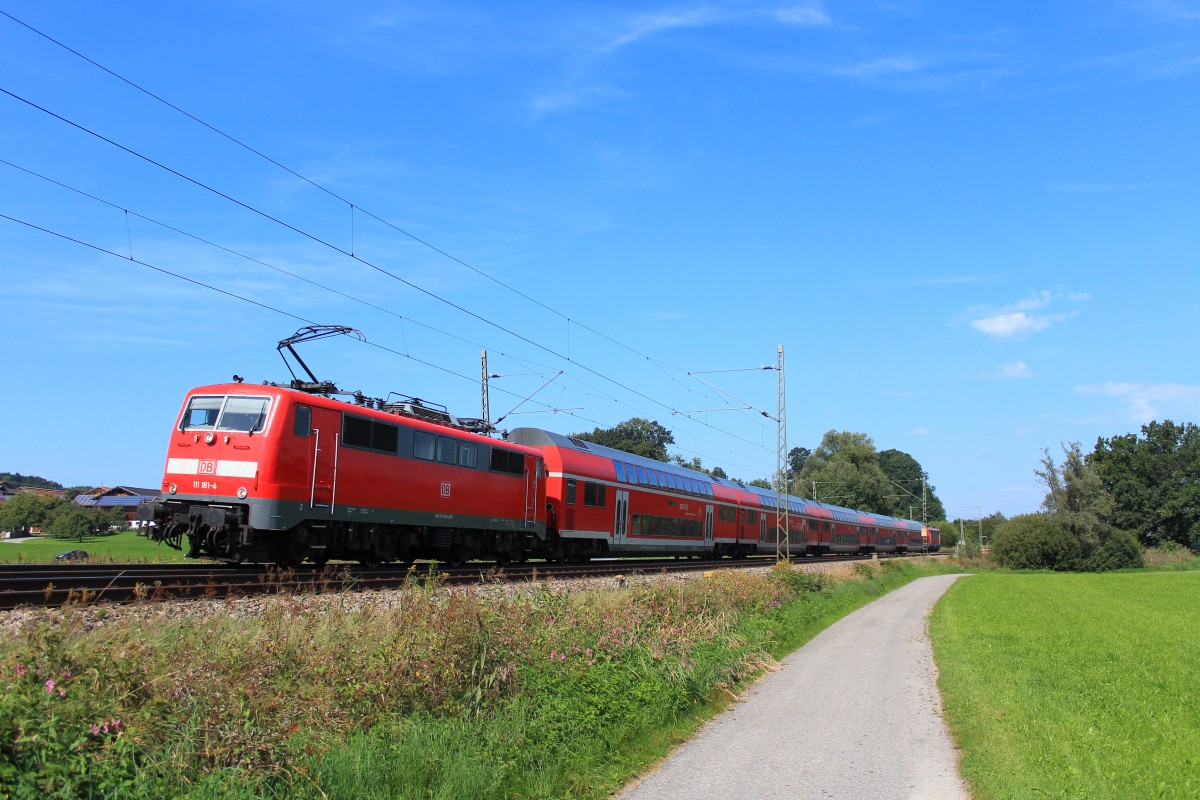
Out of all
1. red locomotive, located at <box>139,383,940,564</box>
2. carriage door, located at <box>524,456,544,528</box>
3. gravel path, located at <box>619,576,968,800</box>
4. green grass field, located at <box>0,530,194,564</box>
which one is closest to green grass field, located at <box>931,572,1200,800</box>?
gravel path, located at <box>619,576,968,800</box>

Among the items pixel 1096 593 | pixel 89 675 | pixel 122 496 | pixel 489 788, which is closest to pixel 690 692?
pixel 489 788

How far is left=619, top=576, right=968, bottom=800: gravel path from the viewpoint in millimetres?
8227

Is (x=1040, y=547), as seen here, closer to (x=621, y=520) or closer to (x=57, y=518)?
(x=621, y=520)

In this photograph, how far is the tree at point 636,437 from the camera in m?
108

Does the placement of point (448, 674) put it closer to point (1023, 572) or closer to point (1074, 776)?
point (1074, 776)

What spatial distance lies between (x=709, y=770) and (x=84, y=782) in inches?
225

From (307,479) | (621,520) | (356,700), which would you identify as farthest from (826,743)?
(621,520)

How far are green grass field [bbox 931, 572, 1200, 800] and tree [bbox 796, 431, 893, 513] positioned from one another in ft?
236

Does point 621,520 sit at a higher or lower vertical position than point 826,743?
higher

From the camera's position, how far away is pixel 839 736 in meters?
10.4

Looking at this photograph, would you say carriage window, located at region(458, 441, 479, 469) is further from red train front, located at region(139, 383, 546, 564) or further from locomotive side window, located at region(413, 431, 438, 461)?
locomotive side window, located at region(413, 431, 438, 461)

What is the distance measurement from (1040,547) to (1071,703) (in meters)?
68.1

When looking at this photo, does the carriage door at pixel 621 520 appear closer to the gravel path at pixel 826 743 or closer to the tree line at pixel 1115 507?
the gravel path at pixel 826 743

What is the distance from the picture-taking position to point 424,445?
21.0m
